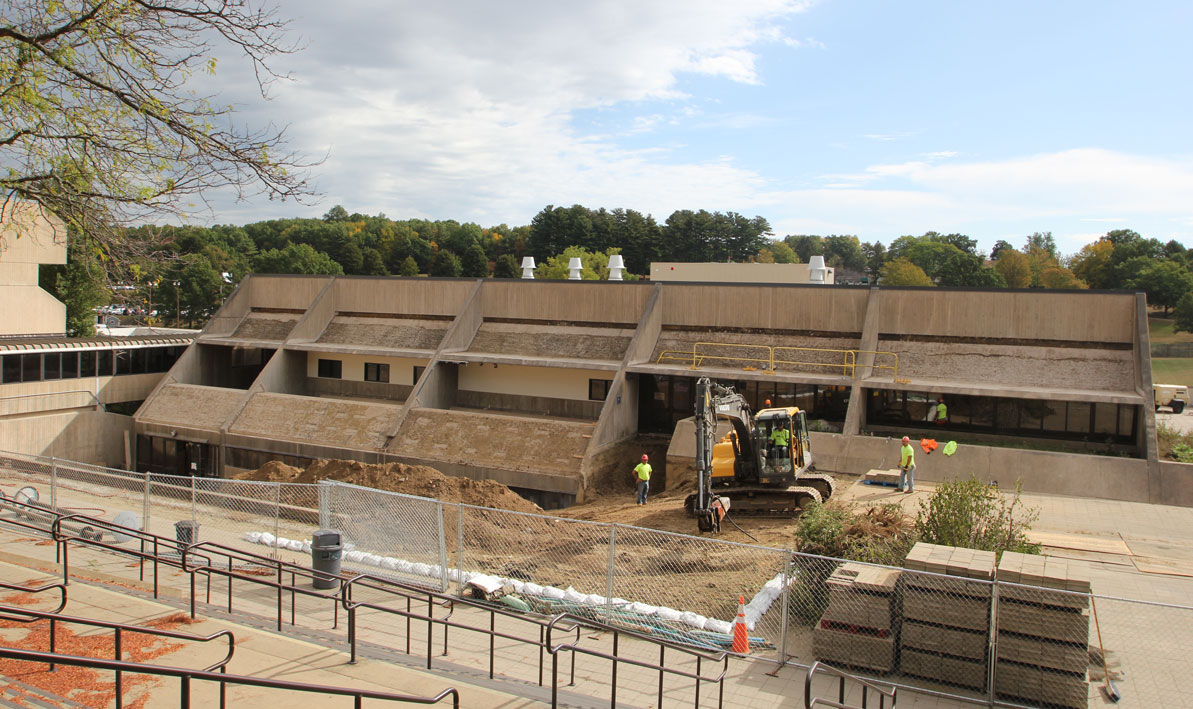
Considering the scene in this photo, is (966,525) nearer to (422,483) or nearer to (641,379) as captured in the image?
(422,483)

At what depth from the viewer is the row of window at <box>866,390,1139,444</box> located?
24375mm

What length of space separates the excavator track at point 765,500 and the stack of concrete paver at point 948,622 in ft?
29.6

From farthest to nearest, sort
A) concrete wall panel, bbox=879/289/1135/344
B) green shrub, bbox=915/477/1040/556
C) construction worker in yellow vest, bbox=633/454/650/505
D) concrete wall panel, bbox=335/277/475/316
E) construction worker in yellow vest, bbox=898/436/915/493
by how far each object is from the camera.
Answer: concrete wall panel, bbox=335/277/475/316, concrete wall panel, bbox=879/289/1135/344, construction worker in yellow vest, bbox=633/454/650/505, construction worker in yellow vest, bbox=898/436/915/493, green shrub, bbox=915/477/1040/556

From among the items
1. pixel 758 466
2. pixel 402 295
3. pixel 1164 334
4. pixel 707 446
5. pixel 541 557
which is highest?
pixel 402 295

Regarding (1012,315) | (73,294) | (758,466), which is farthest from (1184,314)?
(73,294)

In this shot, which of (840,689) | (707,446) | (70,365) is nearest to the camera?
(840,689)

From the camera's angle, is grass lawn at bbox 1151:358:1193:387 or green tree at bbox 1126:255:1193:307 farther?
green tree at bbox 1126:255:1193:307

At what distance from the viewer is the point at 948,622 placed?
979 cm

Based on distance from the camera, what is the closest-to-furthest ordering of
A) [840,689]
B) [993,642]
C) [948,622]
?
[840,689]
[993,642]
[948,622]

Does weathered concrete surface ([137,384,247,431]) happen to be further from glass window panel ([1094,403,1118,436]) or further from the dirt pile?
glass window panel ([1094,403,1118,436])

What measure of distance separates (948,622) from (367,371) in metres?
29.7

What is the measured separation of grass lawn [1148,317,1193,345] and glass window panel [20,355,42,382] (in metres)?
80.4

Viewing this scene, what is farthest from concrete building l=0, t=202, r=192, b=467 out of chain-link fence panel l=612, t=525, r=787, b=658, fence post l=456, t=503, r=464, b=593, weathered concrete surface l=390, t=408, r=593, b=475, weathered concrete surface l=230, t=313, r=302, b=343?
chain-link fence panel l=612, t=525, r=787, b=658

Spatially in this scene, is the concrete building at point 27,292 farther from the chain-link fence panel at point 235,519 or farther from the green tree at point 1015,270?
the green tree at point 1015,270
